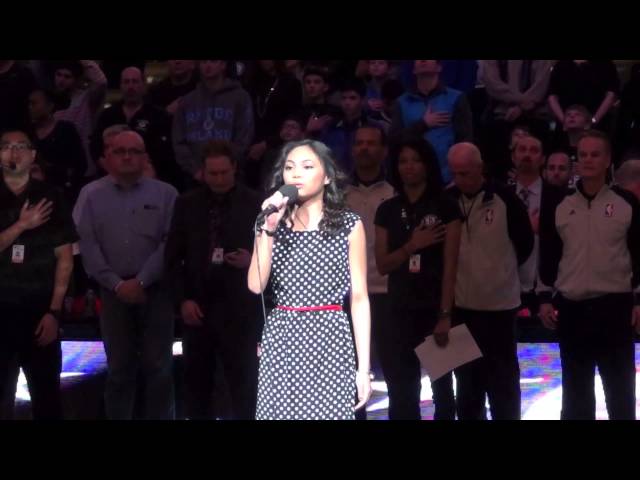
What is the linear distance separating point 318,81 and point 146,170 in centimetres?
140

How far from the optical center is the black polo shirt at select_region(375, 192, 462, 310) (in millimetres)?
6855

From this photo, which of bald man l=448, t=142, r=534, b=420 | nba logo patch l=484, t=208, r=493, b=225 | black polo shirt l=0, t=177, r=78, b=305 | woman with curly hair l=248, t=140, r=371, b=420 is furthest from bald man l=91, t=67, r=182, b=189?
woman with curly hair l=248, t=140, r=371, b=420

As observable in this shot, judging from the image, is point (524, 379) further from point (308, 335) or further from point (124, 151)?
point (124, 151)

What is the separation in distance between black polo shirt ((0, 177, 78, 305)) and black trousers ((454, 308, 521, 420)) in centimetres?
200

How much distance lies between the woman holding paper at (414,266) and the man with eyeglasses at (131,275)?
3.82 feet

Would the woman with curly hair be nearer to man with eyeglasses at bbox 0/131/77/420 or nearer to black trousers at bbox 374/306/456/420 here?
black trousers at bbox 374/306/456/420

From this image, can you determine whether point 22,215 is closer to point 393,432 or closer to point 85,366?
point 85,366

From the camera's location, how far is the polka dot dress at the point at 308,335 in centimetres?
565

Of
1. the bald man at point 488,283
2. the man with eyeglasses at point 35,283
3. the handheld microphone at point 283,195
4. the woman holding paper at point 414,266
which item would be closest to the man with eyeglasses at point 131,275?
the man with eyeglasses at point 35,283

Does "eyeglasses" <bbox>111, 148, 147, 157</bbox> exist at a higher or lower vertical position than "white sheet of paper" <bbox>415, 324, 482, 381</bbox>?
higher

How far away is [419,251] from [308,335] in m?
1.34

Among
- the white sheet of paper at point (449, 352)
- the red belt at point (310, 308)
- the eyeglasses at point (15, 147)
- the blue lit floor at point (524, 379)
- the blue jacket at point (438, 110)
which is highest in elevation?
the blue jacket at point (438, 110)

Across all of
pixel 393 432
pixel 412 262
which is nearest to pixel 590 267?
pixel 412 262

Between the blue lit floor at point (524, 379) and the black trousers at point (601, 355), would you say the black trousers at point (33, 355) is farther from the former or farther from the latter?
the black trousers at point (601, 355)
